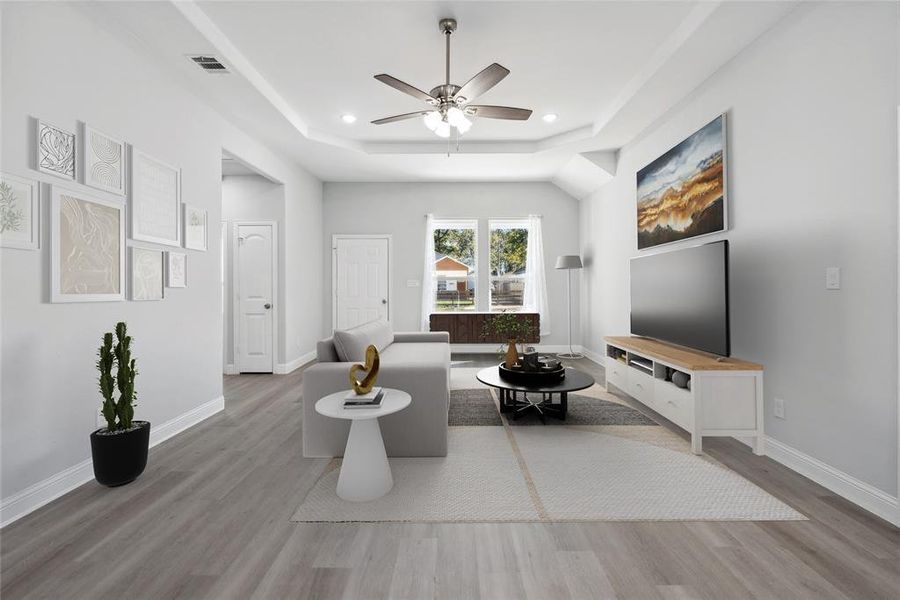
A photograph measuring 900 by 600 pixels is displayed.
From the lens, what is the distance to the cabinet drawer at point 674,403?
2.67 metres

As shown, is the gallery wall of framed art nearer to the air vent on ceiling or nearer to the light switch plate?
the air vent on ceiling

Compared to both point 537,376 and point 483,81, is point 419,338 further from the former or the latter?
point 483,81

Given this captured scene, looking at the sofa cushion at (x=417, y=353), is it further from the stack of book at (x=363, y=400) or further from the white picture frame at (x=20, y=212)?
the white picture frame at (x=20, y=212)

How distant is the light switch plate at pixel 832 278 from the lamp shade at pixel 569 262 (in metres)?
3.91

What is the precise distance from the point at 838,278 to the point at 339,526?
2788mm

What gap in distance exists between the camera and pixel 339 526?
6.13 ft

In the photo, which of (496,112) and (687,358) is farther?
(496,112)

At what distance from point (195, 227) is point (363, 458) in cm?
253

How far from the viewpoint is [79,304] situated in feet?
7.70

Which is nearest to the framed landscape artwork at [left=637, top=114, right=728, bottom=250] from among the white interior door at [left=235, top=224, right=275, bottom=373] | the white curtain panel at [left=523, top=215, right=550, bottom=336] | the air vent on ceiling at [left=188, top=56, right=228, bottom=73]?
the white curtain panel at [left=523, top=215, right=550, bottom=336]

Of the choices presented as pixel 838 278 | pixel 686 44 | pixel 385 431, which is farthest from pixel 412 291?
pixel 838 278

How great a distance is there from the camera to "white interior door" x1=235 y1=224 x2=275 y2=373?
17.4 feet

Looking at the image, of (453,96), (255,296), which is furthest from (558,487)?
(255,296)

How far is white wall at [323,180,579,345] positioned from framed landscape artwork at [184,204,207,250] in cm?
314
